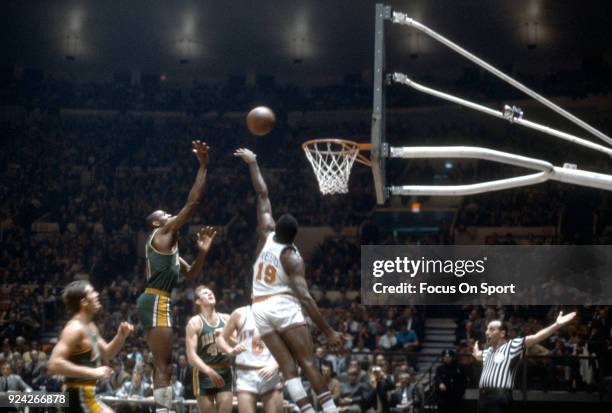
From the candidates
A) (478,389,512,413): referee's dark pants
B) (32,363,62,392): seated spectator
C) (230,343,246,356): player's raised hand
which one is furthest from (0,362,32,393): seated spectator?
(478,389,512,413): referee's dark pants

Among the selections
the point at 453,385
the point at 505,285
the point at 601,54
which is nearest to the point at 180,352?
the point at 453,385

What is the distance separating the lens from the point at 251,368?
7.46m

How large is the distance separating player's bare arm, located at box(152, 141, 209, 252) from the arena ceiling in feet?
45.0

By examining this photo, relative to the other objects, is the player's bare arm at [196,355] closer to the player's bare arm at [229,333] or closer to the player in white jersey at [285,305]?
the player's bare arm at [229,333]

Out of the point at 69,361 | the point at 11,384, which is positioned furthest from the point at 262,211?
the point at 11,384

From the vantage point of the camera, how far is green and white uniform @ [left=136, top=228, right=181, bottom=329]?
743 cm

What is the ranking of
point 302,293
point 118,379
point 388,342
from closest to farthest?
1. point 302,293
2. point 118,379
3. point 388,342

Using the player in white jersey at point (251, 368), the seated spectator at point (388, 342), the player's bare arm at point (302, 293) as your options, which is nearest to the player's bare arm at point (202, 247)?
the player in white jersey at point (251, 368)

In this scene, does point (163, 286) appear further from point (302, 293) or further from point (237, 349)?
point (302, 293)

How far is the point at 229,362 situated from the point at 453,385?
19.4ft

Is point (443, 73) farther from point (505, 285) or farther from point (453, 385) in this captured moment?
point (453, 385)

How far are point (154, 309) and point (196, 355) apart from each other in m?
0.60

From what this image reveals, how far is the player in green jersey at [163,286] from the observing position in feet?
23.9

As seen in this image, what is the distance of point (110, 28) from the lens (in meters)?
23.2
